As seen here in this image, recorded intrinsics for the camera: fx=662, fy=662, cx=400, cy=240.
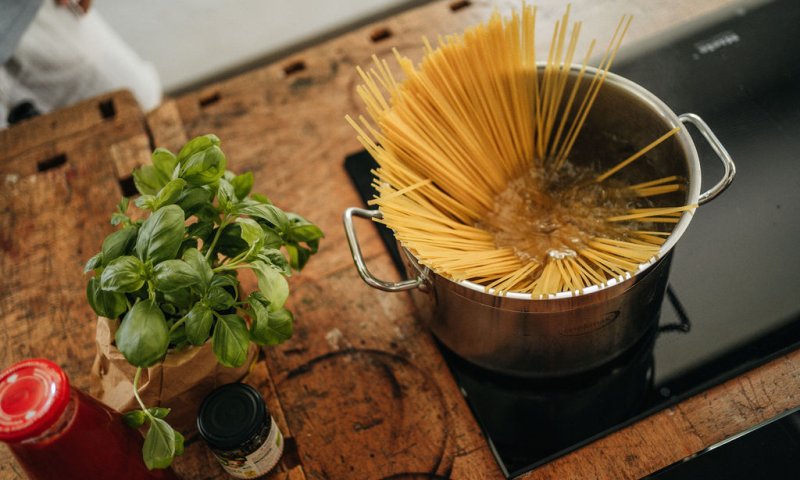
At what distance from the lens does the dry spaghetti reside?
0.64 metres

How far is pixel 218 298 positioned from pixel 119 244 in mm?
98

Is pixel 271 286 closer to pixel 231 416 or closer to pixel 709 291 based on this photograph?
pixel 231 416

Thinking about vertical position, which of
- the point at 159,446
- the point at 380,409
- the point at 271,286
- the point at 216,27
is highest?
the point at 271,286

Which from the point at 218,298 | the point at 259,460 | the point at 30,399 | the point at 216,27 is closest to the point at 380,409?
the point at 259,460

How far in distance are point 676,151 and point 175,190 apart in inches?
18.7

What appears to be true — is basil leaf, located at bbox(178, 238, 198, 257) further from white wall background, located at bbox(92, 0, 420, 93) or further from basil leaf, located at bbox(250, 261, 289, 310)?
white wall background, located at bbox(92, 0, 420, 93)

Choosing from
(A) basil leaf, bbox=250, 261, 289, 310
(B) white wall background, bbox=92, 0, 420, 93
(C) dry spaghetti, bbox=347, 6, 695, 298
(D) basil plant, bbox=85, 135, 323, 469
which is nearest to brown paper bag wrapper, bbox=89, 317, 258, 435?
(D) basil plant, bbox=85, 135, 323, 469

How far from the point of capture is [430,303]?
2.24 feet

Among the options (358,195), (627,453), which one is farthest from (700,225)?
(358,195)

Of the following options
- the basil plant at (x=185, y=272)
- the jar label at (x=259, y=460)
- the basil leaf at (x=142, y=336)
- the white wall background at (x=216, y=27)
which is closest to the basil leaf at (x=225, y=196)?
the basil plant at (x=185, y=272)

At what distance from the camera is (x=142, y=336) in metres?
0.52

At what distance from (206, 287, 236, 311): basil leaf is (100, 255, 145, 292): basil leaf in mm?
57

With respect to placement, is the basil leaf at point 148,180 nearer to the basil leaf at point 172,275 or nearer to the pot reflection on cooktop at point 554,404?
the basil leaf at point 172,275

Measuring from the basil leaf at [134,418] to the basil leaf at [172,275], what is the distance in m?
0.13
